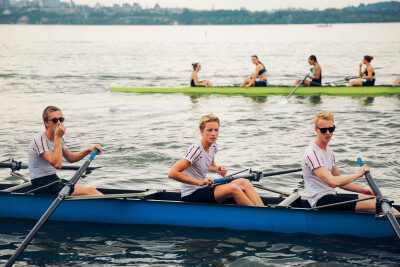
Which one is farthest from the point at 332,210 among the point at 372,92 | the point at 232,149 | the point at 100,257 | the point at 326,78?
the point at 326,78

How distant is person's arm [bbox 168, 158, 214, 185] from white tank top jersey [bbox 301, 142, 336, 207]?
1.42m

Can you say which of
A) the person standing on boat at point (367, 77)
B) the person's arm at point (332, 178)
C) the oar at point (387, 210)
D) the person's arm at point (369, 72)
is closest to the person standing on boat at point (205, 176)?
the person's arm at point (332, 178)

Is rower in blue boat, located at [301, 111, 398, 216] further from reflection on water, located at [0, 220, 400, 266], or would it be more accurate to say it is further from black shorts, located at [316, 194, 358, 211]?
reflection on water, located at [0, 220, 400, 266]

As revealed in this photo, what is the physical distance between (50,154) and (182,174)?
2.11m

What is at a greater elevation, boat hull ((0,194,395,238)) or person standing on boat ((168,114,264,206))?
person standing on boat ((168,114,264,206))

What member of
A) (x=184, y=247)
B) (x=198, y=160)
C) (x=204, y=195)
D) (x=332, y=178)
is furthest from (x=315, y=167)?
(x=184, y=247)

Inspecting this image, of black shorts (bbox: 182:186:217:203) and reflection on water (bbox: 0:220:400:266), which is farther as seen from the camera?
black shorts (bbox: 182:186:217:203)

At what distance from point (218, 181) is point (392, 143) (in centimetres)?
911

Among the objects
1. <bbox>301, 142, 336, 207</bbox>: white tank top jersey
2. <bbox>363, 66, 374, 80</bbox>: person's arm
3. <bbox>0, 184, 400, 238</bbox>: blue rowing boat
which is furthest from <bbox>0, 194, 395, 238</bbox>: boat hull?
<bbox>363, 66, 374, 80</bbox>: person's arm

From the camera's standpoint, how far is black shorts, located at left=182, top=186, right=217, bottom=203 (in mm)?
8258

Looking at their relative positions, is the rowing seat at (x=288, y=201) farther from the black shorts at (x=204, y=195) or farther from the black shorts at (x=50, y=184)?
the black shorts at (x=50, y=184)

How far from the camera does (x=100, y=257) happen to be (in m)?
7.90

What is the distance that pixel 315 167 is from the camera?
7.37 meters

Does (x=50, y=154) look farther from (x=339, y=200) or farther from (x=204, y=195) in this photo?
(x=339, y=200)
